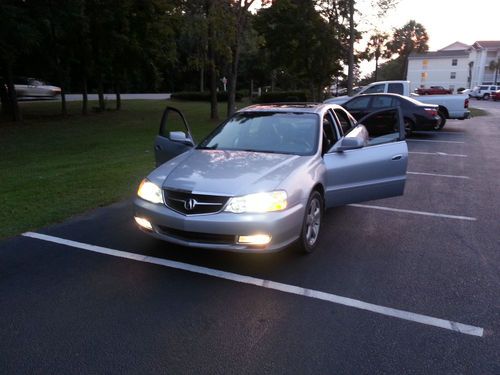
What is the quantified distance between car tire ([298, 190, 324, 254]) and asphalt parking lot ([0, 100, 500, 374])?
160mm

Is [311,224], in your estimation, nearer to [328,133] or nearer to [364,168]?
[364,168]

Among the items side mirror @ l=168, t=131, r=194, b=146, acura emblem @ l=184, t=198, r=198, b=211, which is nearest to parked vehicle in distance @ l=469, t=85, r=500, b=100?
side mirror @ l=168, t=131, r=194, b=146

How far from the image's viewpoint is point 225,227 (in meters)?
3.82

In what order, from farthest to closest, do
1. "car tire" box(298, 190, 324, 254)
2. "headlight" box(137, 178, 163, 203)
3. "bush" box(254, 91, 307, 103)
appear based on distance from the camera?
"bush" box(254, 91, 307, 103), "car tire" box(298, 190, 324, 254), "headlight" box(137, 178, 163, 203)

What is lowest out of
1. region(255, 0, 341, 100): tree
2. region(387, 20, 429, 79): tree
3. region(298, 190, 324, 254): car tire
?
region(298, 190, 324, 254): car tire

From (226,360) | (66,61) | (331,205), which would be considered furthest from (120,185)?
(66,61)

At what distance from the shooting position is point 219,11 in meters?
14.3

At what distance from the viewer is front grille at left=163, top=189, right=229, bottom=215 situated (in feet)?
12.8

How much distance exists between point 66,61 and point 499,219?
72.0 feet

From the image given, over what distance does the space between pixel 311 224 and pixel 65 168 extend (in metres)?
6.45

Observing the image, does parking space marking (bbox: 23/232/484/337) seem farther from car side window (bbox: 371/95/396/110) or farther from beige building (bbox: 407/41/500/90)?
beige building (bbox: 407/41/500/90)

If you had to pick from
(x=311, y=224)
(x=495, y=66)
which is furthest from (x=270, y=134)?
(x=495, y=66)

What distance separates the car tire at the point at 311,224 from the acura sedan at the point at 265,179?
0.03ft

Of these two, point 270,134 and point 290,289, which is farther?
point 270,134
